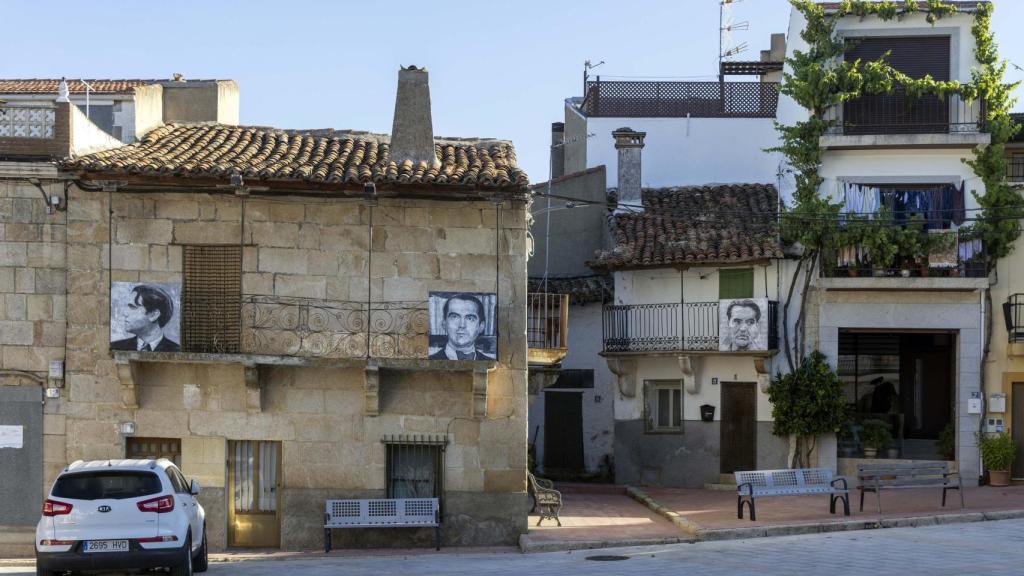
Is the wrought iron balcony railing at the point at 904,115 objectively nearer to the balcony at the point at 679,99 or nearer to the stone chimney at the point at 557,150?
the balcony at the point at 679,99

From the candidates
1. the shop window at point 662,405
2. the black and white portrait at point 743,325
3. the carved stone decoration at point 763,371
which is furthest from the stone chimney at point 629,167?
the carved stone decoration at point 763,371

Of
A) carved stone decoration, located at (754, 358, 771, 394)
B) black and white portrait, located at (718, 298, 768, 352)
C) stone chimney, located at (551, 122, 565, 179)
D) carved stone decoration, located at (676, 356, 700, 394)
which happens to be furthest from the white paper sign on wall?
stone chimney, located at (551, 122, 565, 179)

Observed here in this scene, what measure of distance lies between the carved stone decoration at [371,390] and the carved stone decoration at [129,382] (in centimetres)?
352

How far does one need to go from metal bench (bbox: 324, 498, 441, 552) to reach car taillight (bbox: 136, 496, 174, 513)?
5.11m

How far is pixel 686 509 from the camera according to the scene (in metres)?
25.0

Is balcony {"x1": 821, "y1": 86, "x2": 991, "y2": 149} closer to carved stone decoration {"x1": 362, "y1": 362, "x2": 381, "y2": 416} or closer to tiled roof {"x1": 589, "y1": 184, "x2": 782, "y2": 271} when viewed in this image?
tiled roof {"x1": 589, "y1": 184, "x2": 782, "y2": 271}

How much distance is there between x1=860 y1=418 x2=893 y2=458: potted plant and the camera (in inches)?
1115

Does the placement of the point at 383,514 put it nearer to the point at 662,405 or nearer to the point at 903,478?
the point at 903,478

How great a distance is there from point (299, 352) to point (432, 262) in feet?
8.27

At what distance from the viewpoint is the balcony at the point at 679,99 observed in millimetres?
35500

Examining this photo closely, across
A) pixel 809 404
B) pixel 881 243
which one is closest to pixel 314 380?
Result: pixel 809 404

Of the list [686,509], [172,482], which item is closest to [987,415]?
[686,509]

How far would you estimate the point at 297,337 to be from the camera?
68.5ft

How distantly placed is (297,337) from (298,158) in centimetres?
326
